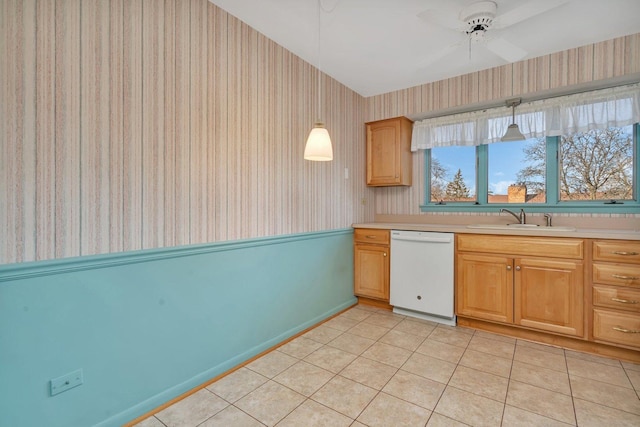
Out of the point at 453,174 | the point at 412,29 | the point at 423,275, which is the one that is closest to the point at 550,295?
the point at 423,275

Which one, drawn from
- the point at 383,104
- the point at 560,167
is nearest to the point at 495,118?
the point at 560,167

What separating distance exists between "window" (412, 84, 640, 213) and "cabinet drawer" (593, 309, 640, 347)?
0.99m

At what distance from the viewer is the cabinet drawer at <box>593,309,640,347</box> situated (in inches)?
85.3

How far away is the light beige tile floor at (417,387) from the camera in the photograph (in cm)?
164

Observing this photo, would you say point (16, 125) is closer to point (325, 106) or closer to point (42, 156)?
point (42, 156)

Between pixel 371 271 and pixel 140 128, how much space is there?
2.64 meters

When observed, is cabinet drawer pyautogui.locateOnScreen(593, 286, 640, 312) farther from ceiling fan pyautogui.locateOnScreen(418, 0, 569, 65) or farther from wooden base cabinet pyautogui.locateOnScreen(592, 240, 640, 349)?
ceiling fan pyautogui.locateOnScreen(418, 0, 569, 65)

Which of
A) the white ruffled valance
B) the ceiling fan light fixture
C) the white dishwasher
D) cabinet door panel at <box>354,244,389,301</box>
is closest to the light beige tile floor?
the white dishwasher

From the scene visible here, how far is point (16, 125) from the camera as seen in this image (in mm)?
1273

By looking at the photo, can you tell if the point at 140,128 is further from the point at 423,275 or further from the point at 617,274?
the point at 617,274

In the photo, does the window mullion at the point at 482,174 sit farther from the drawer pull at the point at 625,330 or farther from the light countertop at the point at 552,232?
the drawer pull at the point at 625,330

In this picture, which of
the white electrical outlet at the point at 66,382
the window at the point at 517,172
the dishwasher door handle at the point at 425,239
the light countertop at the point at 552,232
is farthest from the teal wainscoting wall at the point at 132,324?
the window at the point at 517,172

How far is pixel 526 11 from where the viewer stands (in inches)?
68.4

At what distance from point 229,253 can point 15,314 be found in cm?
110
